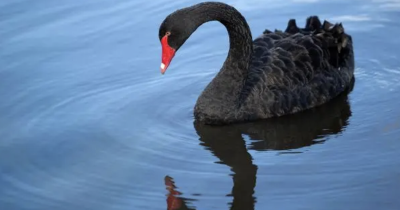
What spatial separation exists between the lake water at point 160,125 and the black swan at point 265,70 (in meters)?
0.14

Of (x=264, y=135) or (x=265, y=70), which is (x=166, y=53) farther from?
(x=265, y=70)

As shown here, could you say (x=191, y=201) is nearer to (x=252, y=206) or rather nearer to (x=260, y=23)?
(x=252, y=206)

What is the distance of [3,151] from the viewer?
6.12 meters

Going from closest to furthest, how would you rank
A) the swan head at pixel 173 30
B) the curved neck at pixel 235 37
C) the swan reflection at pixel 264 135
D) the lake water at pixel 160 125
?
the lake water at pixel 160 125, the swan reflection at pixel 264 135, the swan head at pixel 173 30, the curved neck at pixel 235 37

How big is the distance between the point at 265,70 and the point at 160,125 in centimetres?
105

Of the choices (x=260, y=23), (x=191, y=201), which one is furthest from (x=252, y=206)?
(x=260, y=23)

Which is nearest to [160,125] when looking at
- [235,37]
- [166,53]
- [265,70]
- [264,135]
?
[166,53]

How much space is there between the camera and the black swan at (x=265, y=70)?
652cm

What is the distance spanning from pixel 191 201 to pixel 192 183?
263mm

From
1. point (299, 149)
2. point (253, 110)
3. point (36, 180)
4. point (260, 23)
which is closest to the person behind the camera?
point (36, 180)

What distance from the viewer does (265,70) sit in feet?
22.6

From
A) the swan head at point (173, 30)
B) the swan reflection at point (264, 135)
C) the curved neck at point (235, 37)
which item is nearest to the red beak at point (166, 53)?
the swan head at point (173, 30)

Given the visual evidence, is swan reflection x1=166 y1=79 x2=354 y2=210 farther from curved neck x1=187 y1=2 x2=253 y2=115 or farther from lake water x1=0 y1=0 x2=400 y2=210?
curved neck x1=187 y1=2 x2=253 y2=115

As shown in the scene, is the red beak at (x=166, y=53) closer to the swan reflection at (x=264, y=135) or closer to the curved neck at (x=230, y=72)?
the curved neck at (x=230, y=72)
